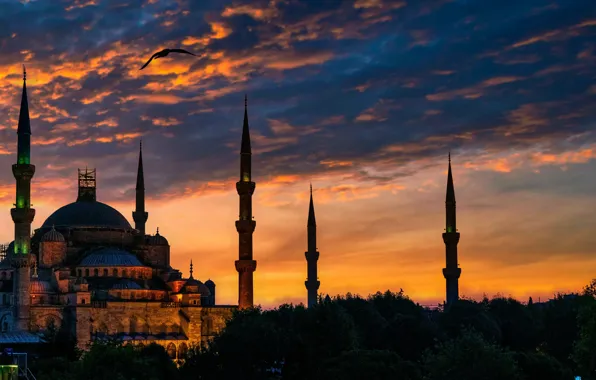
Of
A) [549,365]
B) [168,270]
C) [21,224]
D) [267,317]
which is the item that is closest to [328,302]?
[267,317]

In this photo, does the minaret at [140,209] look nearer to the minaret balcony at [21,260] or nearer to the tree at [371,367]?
the minaret balcony at [21,260]

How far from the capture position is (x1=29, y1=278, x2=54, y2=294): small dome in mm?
100188

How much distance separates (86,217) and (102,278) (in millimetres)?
8888

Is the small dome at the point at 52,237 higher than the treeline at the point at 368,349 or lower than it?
higher

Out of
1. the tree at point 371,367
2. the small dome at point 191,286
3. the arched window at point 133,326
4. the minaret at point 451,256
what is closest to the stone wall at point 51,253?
the arched window at point 133,326

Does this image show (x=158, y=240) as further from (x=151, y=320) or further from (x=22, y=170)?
(x=22, y=170)

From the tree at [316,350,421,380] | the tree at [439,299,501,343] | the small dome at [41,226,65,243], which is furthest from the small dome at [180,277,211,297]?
the tree at [316,350,421,380]

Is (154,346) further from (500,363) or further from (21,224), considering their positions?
(500,363)

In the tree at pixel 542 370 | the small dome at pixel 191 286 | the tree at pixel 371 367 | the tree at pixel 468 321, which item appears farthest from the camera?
the small dome at pixel 191 286

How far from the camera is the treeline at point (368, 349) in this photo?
5584 centimetres

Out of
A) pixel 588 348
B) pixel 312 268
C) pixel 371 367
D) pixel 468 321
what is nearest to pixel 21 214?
pixel 312 268

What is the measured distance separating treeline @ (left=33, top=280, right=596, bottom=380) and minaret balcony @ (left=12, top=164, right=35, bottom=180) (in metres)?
14.6

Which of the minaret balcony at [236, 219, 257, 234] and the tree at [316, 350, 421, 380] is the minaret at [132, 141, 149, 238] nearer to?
the minaret balcony at [236, 219, 257, 234]

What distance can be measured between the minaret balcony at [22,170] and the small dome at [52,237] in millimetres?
13626
